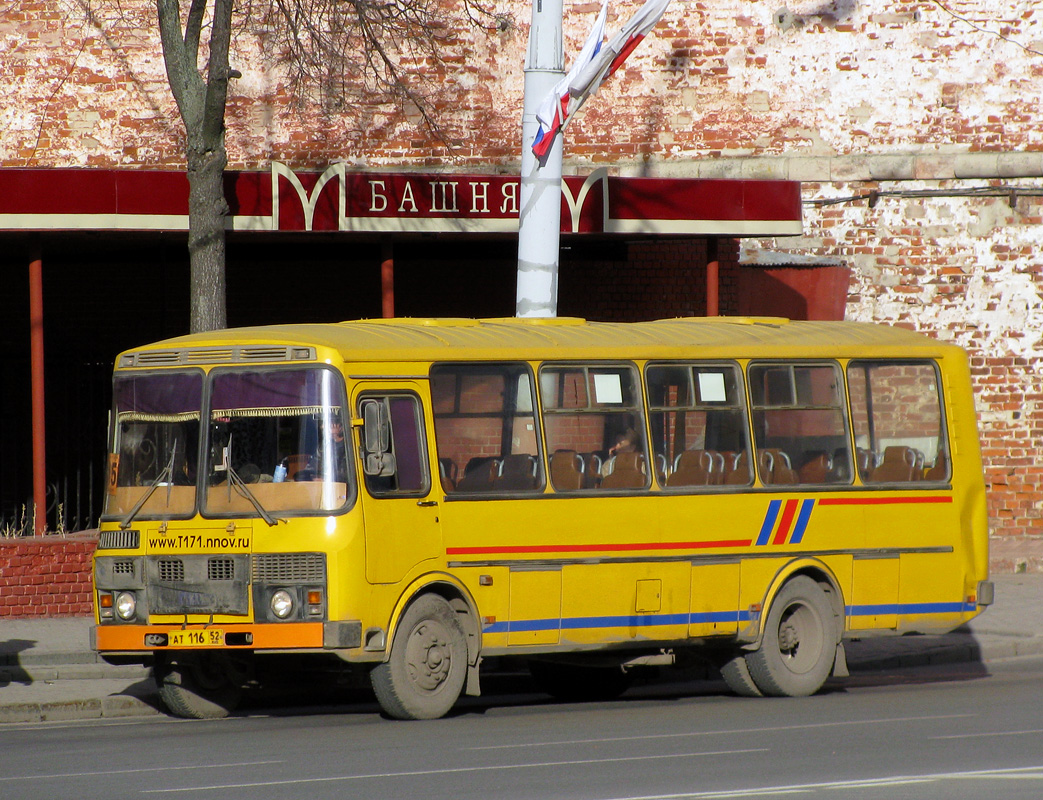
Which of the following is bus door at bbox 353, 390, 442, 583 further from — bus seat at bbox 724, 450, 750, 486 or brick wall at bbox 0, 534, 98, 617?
brick wall at bbox 0, 534, 98, 617

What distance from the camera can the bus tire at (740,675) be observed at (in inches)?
490

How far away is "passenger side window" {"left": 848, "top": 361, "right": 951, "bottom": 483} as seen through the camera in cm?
1294

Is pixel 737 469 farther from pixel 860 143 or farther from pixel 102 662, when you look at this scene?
pixel 860 143

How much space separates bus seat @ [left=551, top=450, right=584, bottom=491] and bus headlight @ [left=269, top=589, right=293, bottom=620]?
2139 millimetres

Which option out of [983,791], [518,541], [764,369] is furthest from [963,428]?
[983,791]

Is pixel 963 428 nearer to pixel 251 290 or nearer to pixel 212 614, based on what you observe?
pixel 212 614

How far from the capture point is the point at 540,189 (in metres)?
13.8

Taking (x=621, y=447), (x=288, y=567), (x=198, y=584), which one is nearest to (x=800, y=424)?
(x=621, y=447)

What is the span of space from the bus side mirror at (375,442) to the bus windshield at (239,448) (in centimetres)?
15

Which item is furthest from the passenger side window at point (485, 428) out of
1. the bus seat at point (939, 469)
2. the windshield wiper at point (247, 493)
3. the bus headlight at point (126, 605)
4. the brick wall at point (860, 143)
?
the brick wall at point (860, 143)

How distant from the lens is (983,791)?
783cm

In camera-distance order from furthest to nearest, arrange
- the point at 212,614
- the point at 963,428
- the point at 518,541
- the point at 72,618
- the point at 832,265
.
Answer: the point at 832,265, the point at 72,618, the point at 963,428, the point at 518,541, the point at 212,614

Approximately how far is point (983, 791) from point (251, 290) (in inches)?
574

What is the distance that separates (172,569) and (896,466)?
5.73 meters
